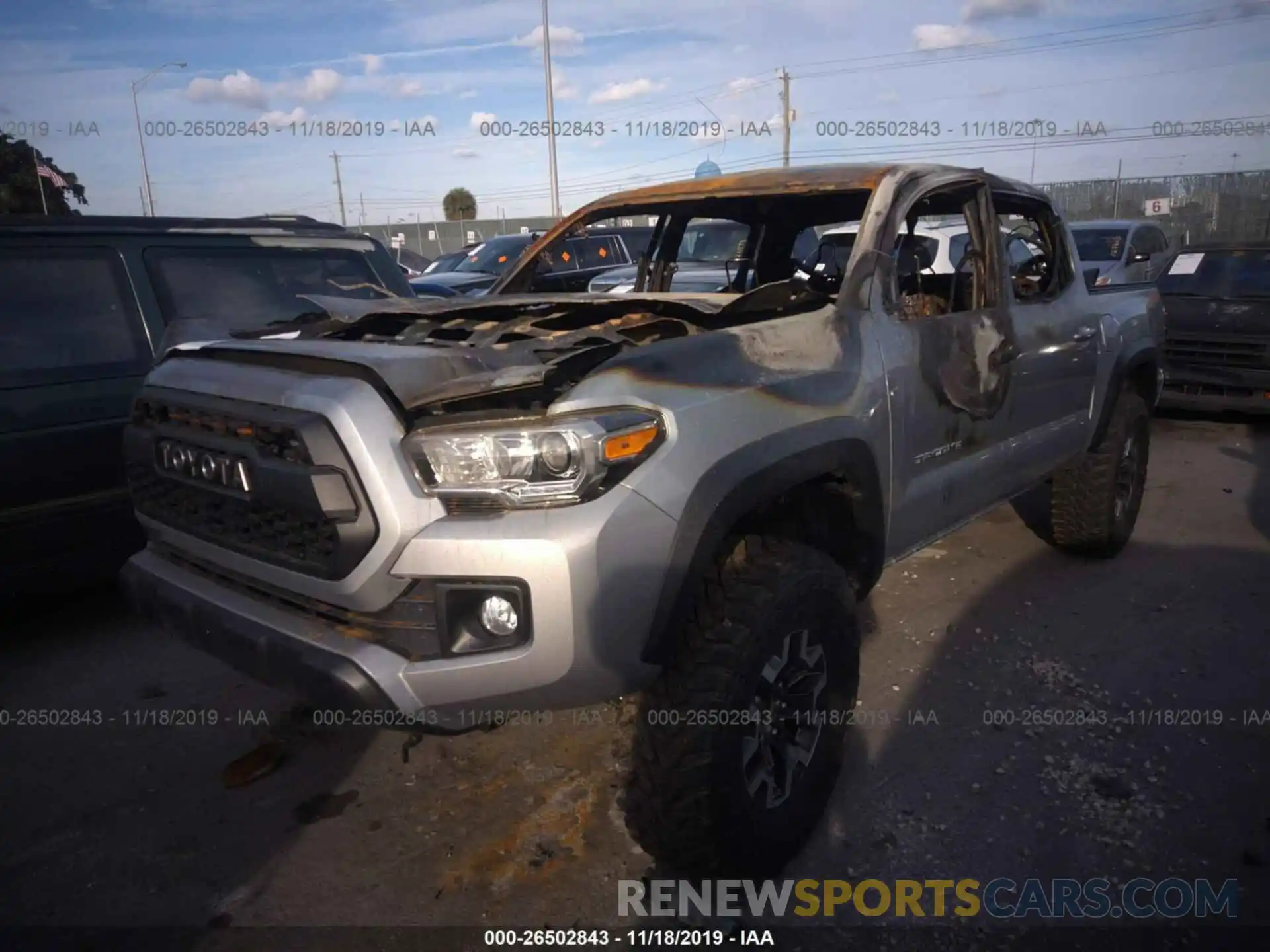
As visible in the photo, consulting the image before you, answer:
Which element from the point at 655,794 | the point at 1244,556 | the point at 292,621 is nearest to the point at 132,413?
the point at 292,621

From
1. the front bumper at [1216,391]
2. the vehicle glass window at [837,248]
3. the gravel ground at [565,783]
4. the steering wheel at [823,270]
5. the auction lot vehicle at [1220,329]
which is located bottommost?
the gravel ground at [565,783]

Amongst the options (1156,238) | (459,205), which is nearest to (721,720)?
(1156,238)

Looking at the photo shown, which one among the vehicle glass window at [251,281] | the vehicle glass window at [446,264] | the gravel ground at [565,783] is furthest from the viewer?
the vehicle glass window at [446,264]

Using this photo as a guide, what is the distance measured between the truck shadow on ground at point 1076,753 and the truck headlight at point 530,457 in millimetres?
1353

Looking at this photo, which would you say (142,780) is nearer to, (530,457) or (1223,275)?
(530,457)

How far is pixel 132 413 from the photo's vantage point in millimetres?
2797

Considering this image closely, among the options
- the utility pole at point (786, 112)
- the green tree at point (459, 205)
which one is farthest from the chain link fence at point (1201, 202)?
the green tree at point (459, 205)

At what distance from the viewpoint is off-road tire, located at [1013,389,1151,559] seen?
14.9 ft

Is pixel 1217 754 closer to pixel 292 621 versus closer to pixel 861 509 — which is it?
pixel 861 509

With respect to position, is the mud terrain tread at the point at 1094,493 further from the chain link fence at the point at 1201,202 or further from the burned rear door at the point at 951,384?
the chain link fence at the point at 1201,202

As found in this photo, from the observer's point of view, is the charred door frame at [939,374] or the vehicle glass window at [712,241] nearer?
the charred door frame at [939,374]

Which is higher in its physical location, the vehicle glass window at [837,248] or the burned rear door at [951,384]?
Result: the vehicle glass window at [837,248]

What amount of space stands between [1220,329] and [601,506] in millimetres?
7794

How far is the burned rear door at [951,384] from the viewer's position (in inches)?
116
